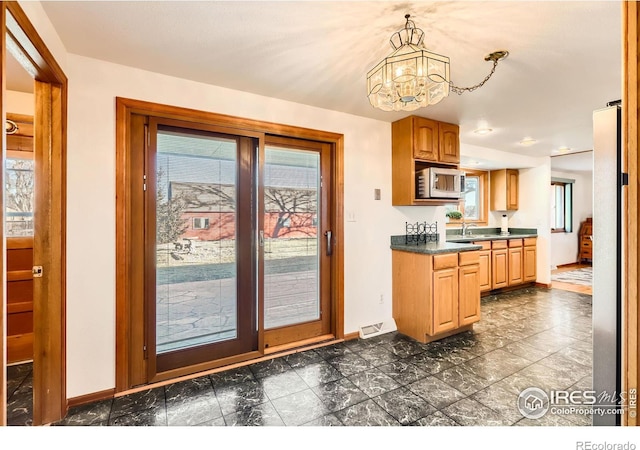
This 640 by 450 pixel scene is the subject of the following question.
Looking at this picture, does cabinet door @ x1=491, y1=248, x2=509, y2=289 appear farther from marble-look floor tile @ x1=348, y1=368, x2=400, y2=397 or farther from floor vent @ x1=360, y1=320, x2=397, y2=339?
marble-look floor tile @ x1=348, y1=368, x2=400, y2=397

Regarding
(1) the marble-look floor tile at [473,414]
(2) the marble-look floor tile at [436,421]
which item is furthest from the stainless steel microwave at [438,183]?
(2) the marble-look floor tile at [436,421]

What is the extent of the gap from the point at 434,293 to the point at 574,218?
6.79 meters

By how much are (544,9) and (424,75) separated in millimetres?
726

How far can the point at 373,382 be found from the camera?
7.32 ft

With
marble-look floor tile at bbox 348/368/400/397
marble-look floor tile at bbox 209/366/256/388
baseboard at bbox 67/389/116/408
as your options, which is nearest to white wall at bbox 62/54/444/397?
baseboard at bbox 67/389/116/408

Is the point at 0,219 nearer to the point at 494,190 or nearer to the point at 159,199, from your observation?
the point at 159,199

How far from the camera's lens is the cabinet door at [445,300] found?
9.60 feet

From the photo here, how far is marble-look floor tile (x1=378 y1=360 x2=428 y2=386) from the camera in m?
2.27

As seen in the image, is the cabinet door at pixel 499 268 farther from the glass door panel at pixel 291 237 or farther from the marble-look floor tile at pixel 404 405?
the marble-look floor tile at pixel 404 405

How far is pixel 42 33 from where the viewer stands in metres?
1.52

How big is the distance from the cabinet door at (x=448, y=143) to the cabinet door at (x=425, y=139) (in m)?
0.08

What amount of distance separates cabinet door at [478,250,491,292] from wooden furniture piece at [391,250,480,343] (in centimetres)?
141

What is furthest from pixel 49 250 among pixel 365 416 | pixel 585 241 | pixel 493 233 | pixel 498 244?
pixel 585 241

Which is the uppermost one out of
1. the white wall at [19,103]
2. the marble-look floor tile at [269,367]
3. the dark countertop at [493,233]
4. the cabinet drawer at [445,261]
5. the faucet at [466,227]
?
the white wall at [19,103]
